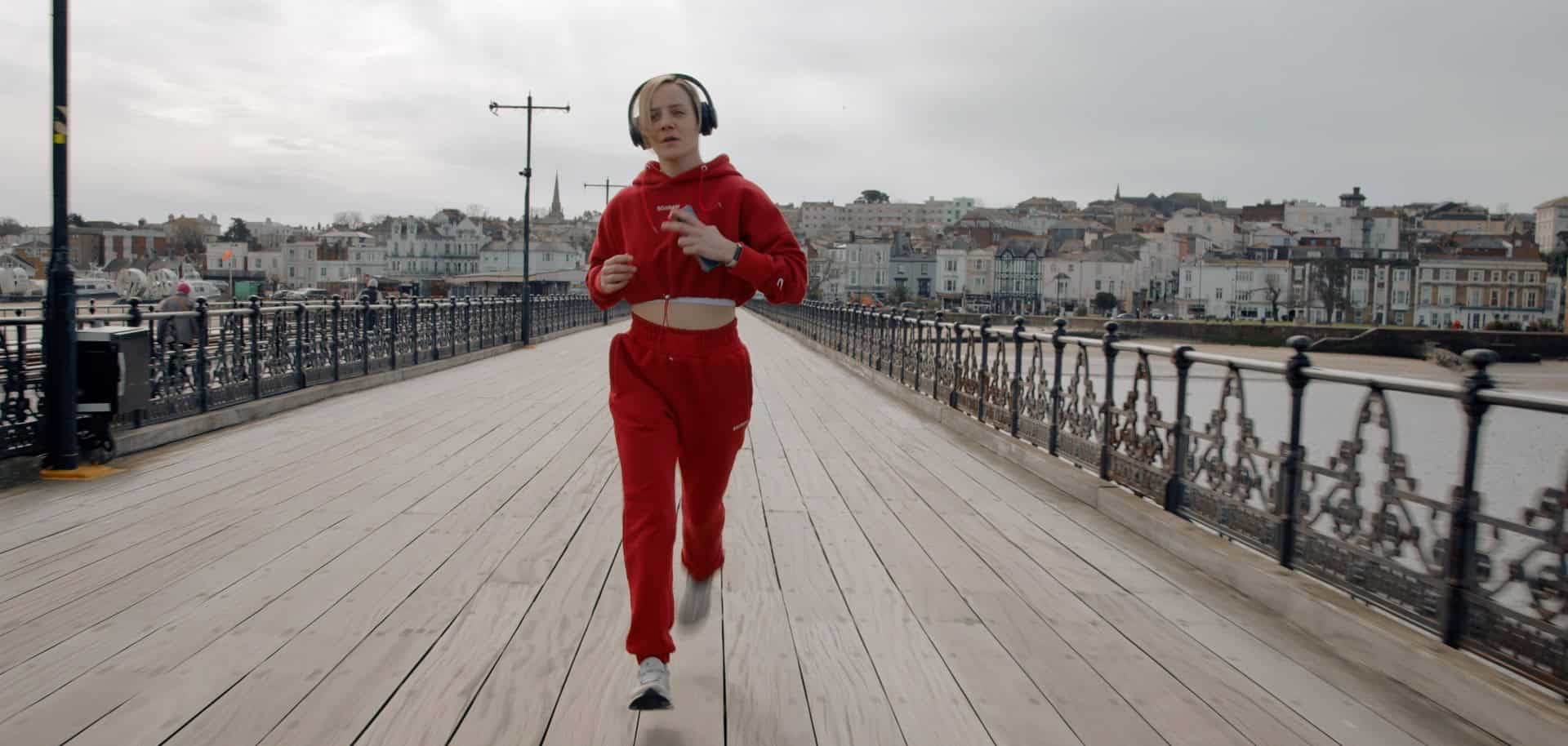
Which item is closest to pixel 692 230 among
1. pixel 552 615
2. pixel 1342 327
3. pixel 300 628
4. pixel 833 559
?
pixel 552 615

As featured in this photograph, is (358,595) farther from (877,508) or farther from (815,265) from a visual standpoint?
(815,265)

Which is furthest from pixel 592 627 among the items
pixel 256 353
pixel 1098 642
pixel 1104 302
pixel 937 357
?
pixel 1104 302

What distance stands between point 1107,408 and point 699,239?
4.46 m

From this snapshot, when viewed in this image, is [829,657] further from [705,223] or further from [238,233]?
[238,233]

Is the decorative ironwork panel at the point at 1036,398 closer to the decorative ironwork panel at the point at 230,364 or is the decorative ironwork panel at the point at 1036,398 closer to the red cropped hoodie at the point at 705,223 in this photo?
the red cropped hoodie at the point at 705,223

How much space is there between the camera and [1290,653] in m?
3.92

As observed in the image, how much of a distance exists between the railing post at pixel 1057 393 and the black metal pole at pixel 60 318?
6246 mm

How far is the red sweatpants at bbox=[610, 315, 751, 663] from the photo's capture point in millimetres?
3168

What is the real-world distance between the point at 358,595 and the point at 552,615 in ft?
2.62

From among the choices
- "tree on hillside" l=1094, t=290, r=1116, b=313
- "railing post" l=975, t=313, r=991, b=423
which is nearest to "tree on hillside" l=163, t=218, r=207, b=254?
"tree on hillside" l=1094, t=290, r=1116, b=313

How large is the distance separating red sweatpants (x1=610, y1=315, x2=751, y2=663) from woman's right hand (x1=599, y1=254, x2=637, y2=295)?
0.13 meters

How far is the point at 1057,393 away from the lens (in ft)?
26.9

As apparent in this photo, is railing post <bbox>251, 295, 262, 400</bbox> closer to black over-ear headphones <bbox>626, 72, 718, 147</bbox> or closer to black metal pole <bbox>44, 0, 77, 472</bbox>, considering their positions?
black metal pole <bbox>44, 0, 77, 472</bbox>

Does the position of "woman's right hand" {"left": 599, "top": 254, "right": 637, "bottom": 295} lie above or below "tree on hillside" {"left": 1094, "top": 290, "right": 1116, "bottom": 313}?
below
